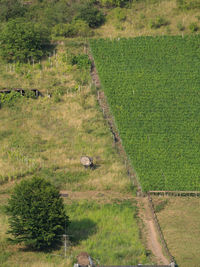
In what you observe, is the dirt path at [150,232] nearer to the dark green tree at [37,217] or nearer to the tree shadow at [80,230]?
the tree shadow at [80,230]

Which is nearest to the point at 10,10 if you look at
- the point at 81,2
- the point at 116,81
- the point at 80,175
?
the point at 81,2

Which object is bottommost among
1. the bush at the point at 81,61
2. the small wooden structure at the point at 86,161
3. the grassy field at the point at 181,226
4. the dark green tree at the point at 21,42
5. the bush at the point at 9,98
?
the grassy field at the point at 181,226

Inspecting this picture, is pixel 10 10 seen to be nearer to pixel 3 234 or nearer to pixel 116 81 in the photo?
pixel 116 81

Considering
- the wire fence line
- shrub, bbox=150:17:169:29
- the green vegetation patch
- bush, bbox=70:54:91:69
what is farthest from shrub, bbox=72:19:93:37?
the green vegetation patch

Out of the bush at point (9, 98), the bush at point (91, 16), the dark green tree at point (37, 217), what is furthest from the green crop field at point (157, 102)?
the dark green tree at point (37, 217)

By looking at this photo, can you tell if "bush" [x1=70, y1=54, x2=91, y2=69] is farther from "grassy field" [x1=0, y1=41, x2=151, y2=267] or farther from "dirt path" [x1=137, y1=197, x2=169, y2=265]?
"dirt path" [x1=137, y1=197, x2=169, y2=265]
